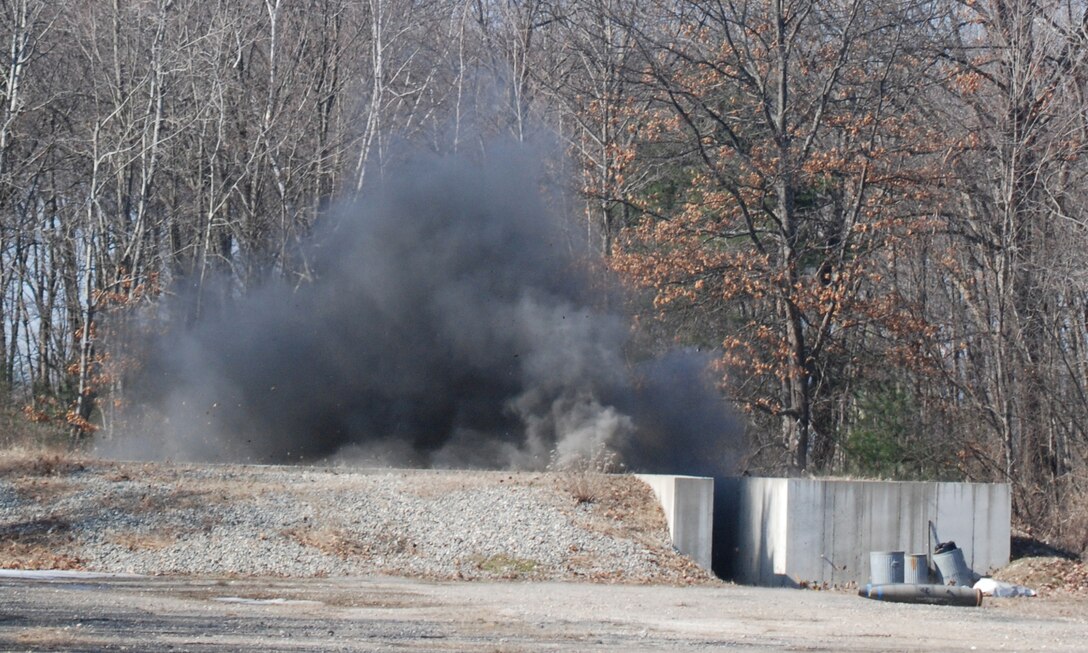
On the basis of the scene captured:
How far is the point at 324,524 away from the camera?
18.7m

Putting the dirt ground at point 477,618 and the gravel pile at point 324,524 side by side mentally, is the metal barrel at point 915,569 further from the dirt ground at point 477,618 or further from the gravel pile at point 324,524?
the gravel pile at point 324,524

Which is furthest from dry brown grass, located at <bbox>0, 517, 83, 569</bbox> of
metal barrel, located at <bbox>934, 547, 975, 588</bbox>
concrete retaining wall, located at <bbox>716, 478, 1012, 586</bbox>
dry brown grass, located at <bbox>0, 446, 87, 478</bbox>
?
metal barrel, located at <bbox>934, 547, 975, 588</bbox>

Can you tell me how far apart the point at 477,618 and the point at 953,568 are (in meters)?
9.99

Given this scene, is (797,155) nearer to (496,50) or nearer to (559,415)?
(559,415)

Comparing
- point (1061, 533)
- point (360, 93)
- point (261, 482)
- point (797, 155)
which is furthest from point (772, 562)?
point (360, 93)

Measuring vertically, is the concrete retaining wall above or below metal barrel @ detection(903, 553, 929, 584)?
above

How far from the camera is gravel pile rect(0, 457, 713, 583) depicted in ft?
57.0

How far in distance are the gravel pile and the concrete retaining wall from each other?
1803 mm

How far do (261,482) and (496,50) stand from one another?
25764mm

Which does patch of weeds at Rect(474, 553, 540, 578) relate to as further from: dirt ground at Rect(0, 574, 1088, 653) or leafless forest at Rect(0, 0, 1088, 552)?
leafless forest at Rect(0, 0, 1088, 552)

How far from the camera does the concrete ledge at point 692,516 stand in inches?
770

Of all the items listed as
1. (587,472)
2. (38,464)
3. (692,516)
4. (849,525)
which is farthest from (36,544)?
(849,525)

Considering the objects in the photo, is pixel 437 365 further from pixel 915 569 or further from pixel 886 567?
pixel 915 569

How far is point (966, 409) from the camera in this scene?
28.7m
